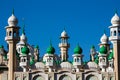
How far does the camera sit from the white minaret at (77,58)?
132ft

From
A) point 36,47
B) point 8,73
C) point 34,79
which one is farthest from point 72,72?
point 36,47

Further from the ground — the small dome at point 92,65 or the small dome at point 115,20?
the small dome at point 115,20

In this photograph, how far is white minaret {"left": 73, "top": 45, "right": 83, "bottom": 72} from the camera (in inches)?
1585

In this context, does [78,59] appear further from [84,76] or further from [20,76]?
[20,76]

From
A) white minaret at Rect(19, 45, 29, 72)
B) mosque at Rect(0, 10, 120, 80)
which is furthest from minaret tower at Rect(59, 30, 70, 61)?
white minaret at Rect(19, 45, 29, 72)

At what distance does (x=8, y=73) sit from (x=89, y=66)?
25.4 feet

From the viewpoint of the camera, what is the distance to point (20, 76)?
131ft

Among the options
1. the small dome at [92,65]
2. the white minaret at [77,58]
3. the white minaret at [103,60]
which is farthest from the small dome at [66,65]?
the white minaret at [103,60]

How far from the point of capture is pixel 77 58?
4062 cm

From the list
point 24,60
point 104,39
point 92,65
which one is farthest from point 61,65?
point 104,39

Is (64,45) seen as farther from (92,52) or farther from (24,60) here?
(24,60)

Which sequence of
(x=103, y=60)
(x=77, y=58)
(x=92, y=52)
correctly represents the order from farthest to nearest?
(x=92, y=52), (x=77, y=58), (x=103, y=60)

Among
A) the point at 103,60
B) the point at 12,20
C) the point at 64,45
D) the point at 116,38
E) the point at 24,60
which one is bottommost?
the point at 103,60

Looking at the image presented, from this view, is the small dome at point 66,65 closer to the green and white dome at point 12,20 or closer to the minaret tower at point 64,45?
the green and white dome at point 12,20
